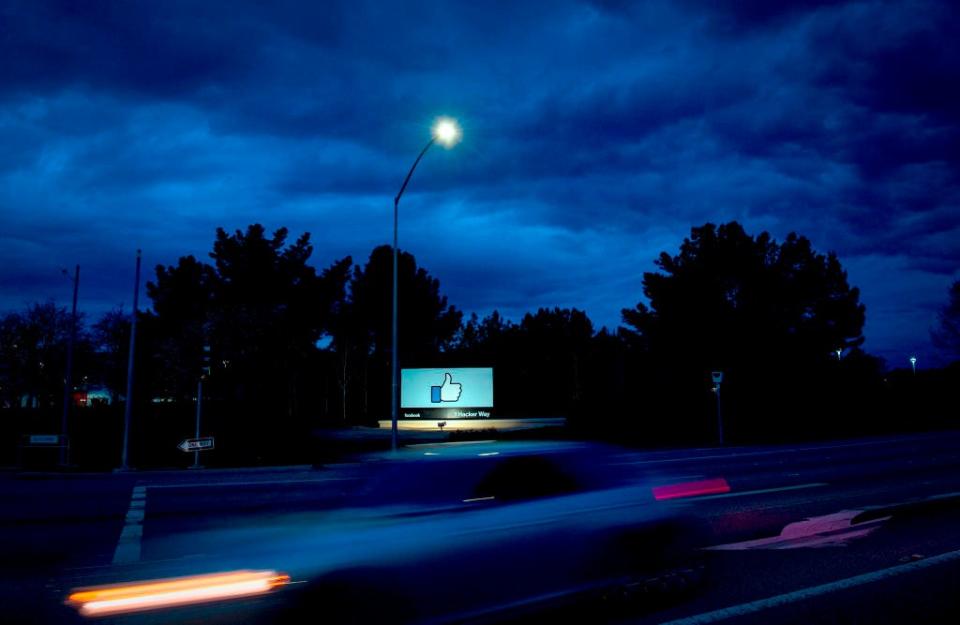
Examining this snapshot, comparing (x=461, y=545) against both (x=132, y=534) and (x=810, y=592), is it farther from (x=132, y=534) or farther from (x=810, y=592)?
(x=132, y=534)

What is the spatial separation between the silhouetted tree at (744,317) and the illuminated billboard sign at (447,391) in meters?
11.2

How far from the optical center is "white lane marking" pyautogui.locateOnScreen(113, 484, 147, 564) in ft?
28.4

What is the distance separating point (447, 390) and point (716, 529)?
36.6 metres

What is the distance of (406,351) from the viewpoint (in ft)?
231

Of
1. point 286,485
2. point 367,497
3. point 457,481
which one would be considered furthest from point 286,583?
point 286,485

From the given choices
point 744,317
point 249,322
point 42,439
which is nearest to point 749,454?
point 42,439

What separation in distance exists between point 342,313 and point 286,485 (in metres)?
54.5

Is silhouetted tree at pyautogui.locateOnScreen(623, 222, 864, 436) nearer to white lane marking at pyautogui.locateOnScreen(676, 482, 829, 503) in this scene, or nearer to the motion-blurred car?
white lane marking at pyautogui.locateOnScreen(676, 482, 829, 503)

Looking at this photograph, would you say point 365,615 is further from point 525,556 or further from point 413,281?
point 413,281

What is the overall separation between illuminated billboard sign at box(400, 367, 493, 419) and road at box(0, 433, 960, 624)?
84.8 feet

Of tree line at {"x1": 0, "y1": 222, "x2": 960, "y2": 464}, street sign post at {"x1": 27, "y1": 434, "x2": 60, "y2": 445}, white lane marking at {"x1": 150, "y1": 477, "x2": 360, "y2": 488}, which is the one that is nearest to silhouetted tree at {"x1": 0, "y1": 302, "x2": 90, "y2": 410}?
tree line at {"x1": 0, "y1": 222, "x2": 960, "y2": 464}

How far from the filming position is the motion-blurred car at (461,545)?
5074mm

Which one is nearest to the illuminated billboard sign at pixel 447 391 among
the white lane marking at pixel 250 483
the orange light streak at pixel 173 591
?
the white lane marking at pixel 250 483

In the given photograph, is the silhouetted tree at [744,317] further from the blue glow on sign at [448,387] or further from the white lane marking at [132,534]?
the white lane marking at [132,534]
